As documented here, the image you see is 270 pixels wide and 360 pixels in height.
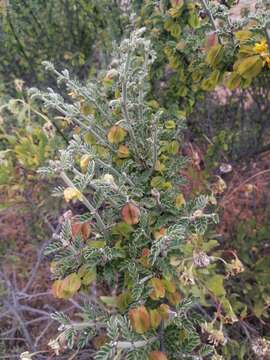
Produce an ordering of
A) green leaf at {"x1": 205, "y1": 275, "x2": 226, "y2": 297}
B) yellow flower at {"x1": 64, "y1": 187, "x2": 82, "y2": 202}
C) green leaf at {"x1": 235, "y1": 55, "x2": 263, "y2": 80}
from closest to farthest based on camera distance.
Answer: yellow flower at {"x1": 64, "y1": 187, "x2": 82, "y2": 202}, green leaf at {"x1": 235, "y1": 55, "x2": 263, "y2": 80}, green leaf at {"x1": 205, "y1": 275, "x2": 226, "y2": 297}

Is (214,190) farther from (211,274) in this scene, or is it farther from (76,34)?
(76,34)

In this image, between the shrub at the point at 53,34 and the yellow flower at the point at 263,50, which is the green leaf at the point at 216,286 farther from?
the shrub at the point at 53,34

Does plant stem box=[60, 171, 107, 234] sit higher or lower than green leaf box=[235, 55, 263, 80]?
lower

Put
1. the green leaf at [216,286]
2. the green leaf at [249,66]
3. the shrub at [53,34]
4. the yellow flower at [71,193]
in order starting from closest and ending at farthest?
1. the yellow flower at [71,193]
2. the green leaf at [249,66]
3. the green leaf at [216,286]
4. the shrub at [53,34]

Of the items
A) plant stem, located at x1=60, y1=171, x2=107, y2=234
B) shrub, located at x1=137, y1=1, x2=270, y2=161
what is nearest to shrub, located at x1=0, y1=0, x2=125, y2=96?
shrub, located at x1=137, y1=1, x2=270, y2=161

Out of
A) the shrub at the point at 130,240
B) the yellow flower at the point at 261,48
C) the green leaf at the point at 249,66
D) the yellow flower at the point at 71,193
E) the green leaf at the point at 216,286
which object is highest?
the yellow flower at the point at 261,48

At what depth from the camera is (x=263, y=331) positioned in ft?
7.20

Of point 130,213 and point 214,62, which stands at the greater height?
point 214,62

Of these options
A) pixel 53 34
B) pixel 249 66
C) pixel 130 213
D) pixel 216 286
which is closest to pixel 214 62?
pixel 249 66

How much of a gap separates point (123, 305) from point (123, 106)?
514mm

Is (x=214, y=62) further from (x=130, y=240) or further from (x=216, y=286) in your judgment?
(x=216, y=286)

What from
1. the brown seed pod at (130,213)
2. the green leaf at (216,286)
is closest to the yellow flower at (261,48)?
the brown seed pod at (130,213)

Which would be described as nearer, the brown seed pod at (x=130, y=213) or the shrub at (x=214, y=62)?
the brown seed pod at (x=130, y=213)

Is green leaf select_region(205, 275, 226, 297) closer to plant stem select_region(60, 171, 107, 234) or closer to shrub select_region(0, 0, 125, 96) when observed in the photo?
plant stem select_region(60, 171, 107, 234)
